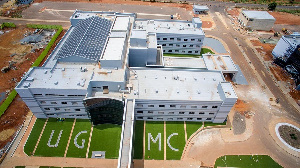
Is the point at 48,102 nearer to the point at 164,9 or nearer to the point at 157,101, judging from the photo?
the point at 157,101

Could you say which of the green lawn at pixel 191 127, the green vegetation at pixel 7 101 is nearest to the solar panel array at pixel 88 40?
the green vegetation at pixel 7 101

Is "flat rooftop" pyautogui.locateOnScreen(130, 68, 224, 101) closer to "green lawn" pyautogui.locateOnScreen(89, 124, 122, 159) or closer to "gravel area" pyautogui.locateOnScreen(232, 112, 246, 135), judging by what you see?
"green lawn" pyautogui.locateOnScreen(89, 124, 122, 159)

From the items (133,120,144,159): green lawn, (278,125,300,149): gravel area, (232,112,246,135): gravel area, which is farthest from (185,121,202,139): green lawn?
(278,125,300,149): gravel area

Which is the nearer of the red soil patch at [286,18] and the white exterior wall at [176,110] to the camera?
the white exterior wall at [176,110]

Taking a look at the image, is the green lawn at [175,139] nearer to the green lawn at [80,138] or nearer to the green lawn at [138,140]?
the green lawn at [138,140]

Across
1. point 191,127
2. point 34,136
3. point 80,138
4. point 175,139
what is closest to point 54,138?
point 34,136

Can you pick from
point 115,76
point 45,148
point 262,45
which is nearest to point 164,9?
point 262,45
